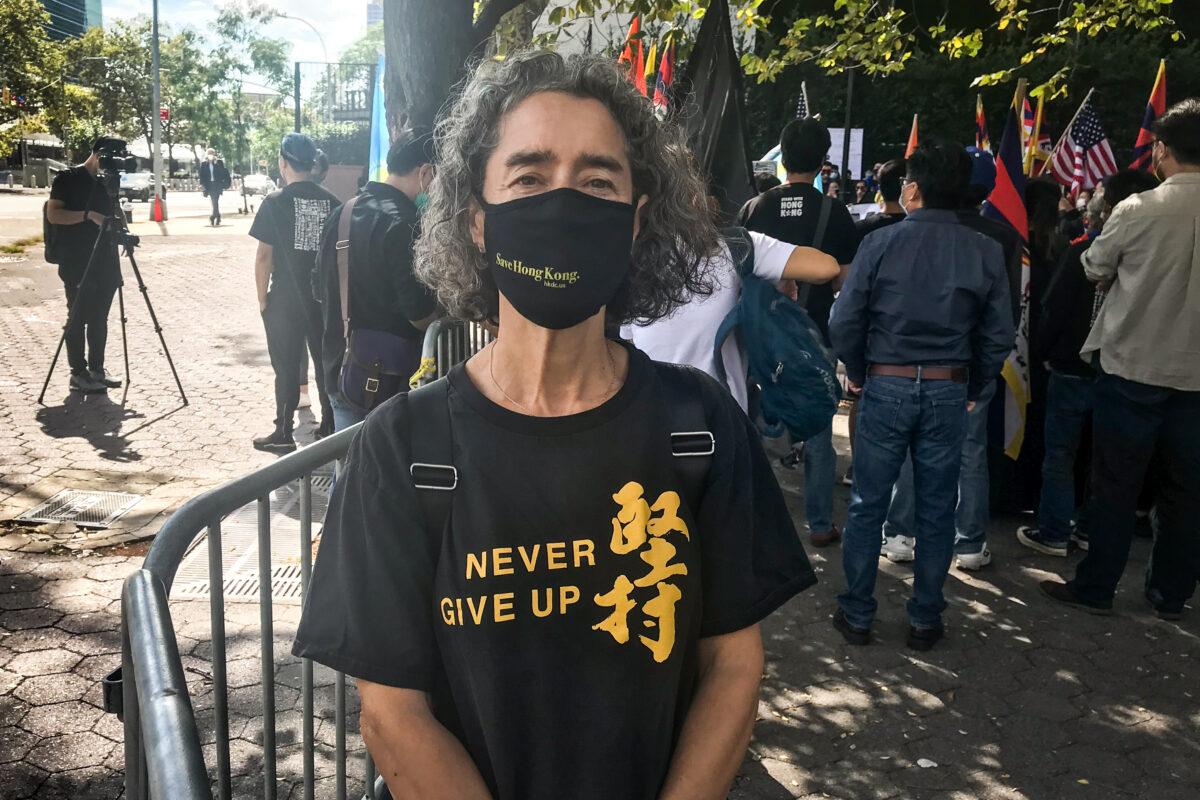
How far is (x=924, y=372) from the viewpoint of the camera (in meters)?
4.45

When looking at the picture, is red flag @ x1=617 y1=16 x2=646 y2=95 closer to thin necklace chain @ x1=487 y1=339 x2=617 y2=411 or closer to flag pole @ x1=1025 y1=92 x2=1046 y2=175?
flag pole @ x1=1025 y1=92 x2=1046 y2=175

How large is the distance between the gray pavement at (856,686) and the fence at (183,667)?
0.85 metres

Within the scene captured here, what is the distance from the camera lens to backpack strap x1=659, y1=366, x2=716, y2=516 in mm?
1646

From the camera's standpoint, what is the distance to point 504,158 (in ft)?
5.59

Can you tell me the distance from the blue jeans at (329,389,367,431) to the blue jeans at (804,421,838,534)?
247cm

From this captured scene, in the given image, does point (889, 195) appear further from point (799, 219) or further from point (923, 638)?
point (923, 638)

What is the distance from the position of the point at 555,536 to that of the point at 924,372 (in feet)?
10.7

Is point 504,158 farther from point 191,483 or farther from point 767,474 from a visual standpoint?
point 191,483

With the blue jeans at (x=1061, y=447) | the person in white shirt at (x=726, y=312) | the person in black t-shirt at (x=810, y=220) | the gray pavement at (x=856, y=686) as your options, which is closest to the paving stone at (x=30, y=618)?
the gray pavement at (x=856, y=686)

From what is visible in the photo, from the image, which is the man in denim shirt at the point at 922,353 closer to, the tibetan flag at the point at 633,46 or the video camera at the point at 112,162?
the tibetan flag at the point at 633,46

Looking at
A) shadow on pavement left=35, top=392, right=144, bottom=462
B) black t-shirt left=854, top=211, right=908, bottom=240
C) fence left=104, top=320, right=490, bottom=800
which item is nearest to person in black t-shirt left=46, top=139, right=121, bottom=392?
shadow on pavement left=35, top=392, right=144, bottom=462

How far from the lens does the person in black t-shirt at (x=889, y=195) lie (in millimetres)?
6371

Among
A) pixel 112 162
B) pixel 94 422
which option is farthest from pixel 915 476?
pixel 112 162

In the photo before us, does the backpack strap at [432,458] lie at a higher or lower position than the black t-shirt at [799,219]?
lower
